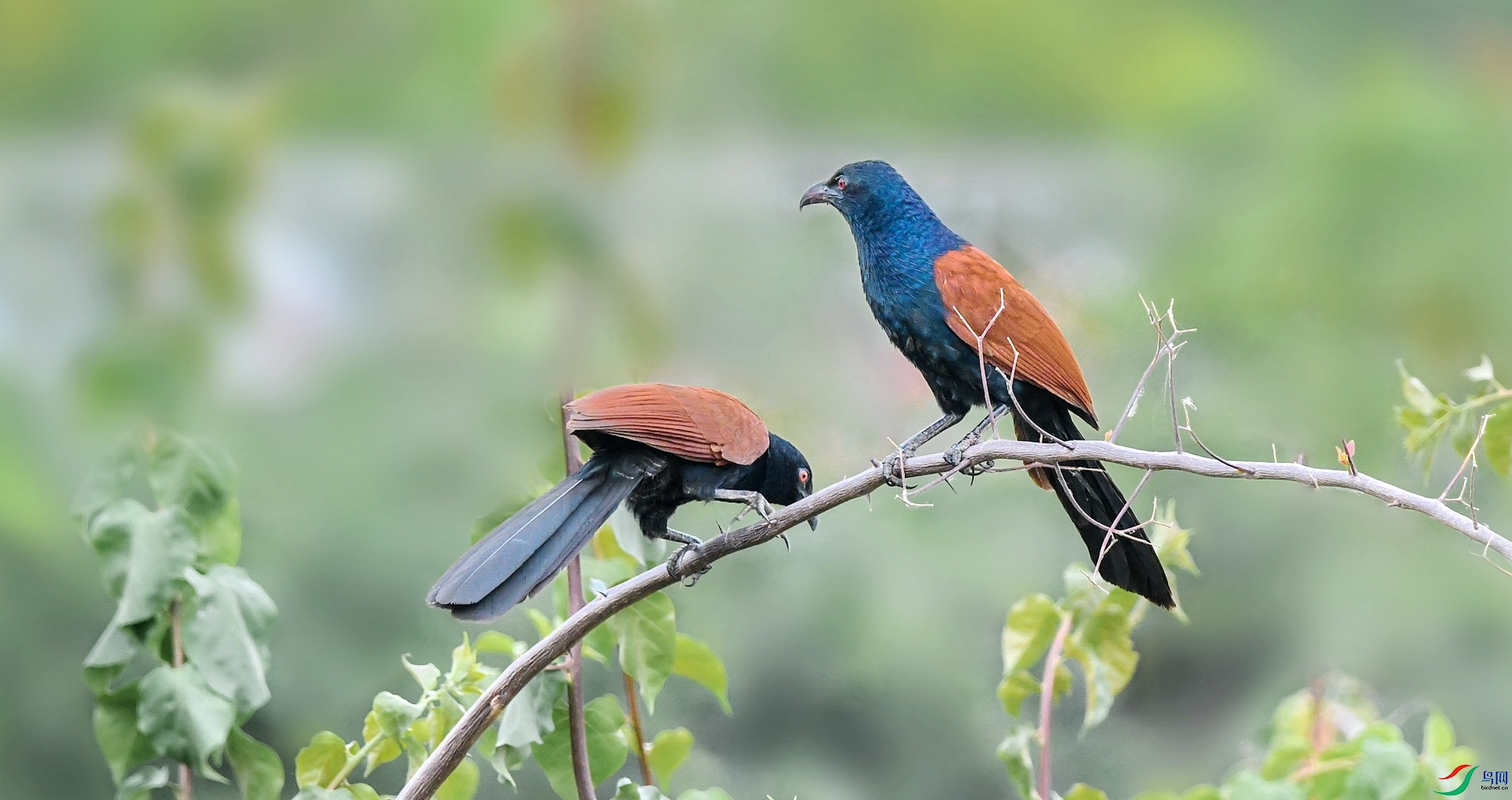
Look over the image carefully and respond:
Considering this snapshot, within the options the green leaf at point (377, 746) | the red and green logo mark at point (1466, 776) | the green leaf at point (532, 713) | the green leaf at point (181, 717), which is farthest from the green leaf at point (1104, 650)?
the green leaf at point (181, 717)

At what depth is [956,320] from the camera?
3.32 feet

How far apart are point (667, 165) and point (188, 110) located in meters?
0.38

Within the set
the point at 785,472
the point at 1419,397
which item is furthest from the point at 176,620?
the point at 1419,397

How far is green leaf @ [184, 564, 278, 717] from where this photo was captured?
916mm

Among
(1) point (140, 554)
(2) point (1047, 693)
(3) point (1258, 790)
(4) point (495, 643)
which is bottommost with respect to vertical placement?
(3) point (1258, 790)

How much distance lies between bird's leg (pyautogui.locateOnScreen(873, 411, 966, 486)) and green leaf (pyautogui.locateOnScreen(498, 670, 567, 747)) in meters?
0.29

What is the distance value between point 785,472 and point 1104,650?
319 millimetres

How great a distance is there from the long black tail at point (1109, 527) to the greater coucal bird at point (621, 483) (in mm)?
213

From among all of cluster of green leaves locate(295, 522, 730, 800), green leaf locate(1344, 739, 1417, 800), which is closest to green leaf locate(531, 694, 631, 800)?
cluster of green leaves locate(295, 522, 730, 800)

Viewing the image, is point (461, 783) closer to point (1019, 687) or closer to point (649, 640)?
point (649, 640)

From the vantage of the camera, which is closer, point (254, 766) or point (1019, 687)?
point (254, 766)

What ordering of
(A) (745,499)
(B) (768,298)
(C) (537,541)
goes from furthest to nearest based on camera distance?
(B) (768,298)
(A) (745,499)
(C) (537,541)

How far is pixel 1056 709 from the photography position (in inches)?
76.0

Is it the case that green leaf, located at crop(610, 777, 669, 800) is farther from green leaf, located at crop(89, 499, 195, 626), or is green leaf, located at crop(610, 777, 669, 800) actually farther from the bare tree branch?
green leaf, located at crop(89, 499, 195, 626)
